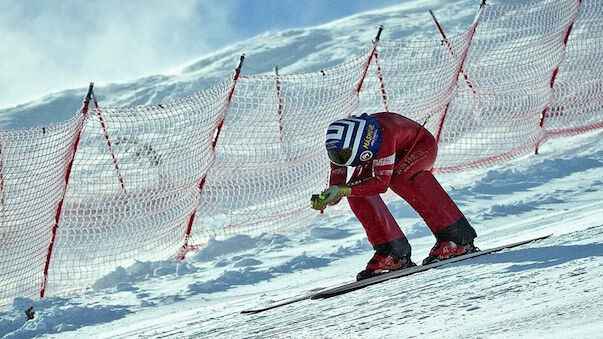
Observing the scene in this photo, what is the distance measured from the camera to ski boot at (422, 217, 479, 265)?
5.19 metres

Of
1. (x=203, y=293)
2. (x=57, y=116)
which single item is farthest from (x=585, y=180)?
(x=57, y=116)

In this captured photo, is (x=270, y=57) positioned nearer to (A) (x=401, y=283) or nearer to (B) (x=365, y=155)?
(B) (x=365, y=155)

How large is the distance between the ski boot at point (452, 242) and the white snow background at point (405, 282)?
0.43 meters

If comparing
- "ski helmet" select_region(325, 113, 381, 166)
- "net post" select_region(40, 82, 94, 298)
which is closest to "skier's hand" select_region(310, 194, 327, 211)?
"ski helmet" select_region(325, 113, 381, 166)

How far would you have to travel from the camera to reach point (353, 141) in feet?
15.7

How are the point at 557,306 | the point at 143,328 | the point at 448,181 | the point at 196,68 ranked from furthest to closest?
the point at 196,68 < the point at 448,181 < the point at 143,328 < the point at 557,306

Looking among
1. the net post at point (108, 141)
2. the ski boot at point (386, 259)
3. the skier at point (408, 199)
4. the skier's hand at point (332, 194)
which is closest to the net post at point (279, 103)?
the net post at point (108, 141)

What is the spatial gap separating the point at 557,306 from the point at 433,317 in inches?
19.1

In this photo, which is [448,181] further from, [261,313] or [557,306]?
[557,306]

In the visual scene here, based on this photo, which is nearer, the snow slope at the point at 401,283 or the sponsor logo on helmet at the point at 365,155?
the snow slope at the point at 401,283

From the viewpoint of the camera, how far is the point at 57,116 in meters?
32.5

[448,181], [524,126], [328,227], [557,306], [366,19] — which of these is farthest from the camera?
[366,19]

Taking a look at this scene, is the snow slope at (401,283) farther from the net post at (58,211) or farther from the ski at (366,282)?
the net post at (58,211)

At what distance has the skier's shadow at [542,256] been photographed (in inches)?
151
